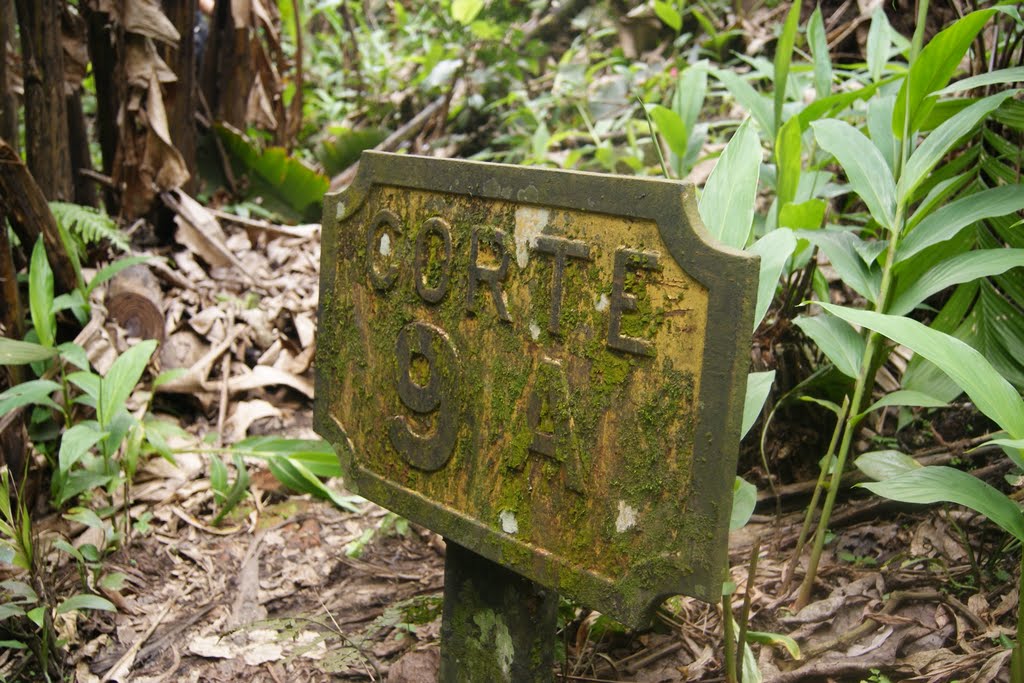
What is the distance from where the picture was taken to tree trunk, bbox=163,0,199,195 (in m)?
3.68

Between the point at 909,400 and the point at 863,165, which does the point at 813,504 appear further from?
the point at 863,165

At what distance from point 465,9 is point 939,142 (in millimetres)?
3889

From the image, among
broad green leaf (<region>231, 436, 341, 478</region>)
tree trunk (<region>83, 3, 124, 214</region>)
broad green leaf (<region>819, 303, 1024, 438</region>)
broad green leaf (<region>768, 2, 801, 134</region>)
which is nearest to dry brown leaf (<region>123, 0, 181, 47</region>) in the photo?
tree trunk (<region>83, 3, 124, 214</region>)

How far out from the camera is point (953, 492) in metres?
1.23

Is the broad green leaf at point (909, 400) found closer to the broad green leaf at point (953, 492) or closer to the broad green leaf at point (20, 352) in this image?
the broad green leaf at point (953, 492)

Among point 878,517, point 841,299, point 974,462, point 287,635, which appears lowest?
point 287,635

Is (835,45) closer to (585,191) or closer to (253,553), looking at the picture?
(585,191)

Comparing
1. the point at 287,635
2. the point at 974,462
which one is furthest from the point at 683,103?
the point at 287,635

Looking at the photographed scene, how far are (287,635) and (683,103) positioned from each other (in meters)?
1.69

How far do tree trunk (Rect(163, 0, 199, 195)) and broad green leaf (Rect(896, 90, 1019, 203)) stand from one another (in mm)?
3108

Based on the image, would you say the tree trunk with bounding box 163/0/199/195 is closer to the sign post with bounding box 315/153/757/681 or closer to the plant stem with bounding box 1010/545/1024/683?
the sign post with bounding box 315/153/757/681

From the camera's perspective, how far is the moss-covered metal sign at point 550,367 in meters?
1.07

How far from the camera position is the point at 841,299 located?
93.0 inches

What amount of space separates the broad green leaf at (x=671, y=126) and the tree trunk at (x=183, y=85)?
2.42m
